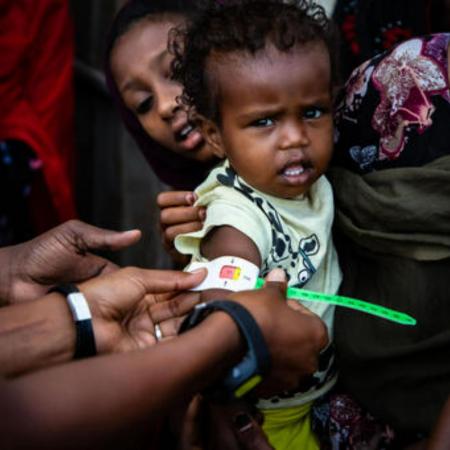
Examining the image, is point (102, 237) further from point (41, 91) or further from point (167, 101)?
point (41, 91)

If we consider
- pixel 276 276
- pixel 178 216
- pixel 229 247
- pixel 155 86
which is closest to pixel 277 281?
pixel 276 276

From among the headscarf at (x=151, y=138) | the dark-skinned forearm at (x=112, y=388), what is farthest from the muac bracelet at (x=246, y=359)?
the headscarf at (x=151, y=138)

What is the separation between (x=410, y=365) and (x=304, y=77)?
71 cm

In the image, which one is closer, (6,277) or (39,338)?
(39,338)

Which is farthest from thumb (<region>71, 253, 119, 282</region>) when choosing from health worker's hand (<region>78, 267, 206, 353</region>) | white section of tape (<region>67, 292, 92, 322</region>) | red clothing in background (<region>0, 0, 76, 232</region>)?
red clothing in background (<region>0, 0, 76, 232</region>)

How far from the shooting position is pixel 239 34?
1.66 meters

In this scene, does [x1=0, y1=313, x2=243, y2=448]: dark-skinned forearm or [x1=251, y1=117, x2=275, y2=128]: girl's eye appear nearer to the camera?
[x1=0, y1=313, x2=243, y2=448]: dark-skinned forearm

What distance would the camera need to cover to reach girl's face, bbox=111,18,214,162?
7.34 ft

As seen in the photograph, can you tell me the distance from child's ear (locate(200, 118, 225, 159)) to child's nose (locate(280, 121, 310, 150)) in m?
0.22

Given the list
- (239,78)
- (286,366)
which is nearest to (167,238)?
(239,78)

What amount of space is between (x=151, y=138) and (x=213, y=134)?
0.72 meters

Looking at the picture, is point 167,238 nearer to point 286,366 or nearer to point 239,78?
point 239,78

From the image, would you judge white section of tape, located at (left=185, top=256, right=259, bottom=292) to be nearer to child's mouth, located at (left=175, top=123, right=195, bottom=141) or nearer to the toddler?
the toddler

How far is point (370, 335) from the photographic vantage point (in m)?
1.64
